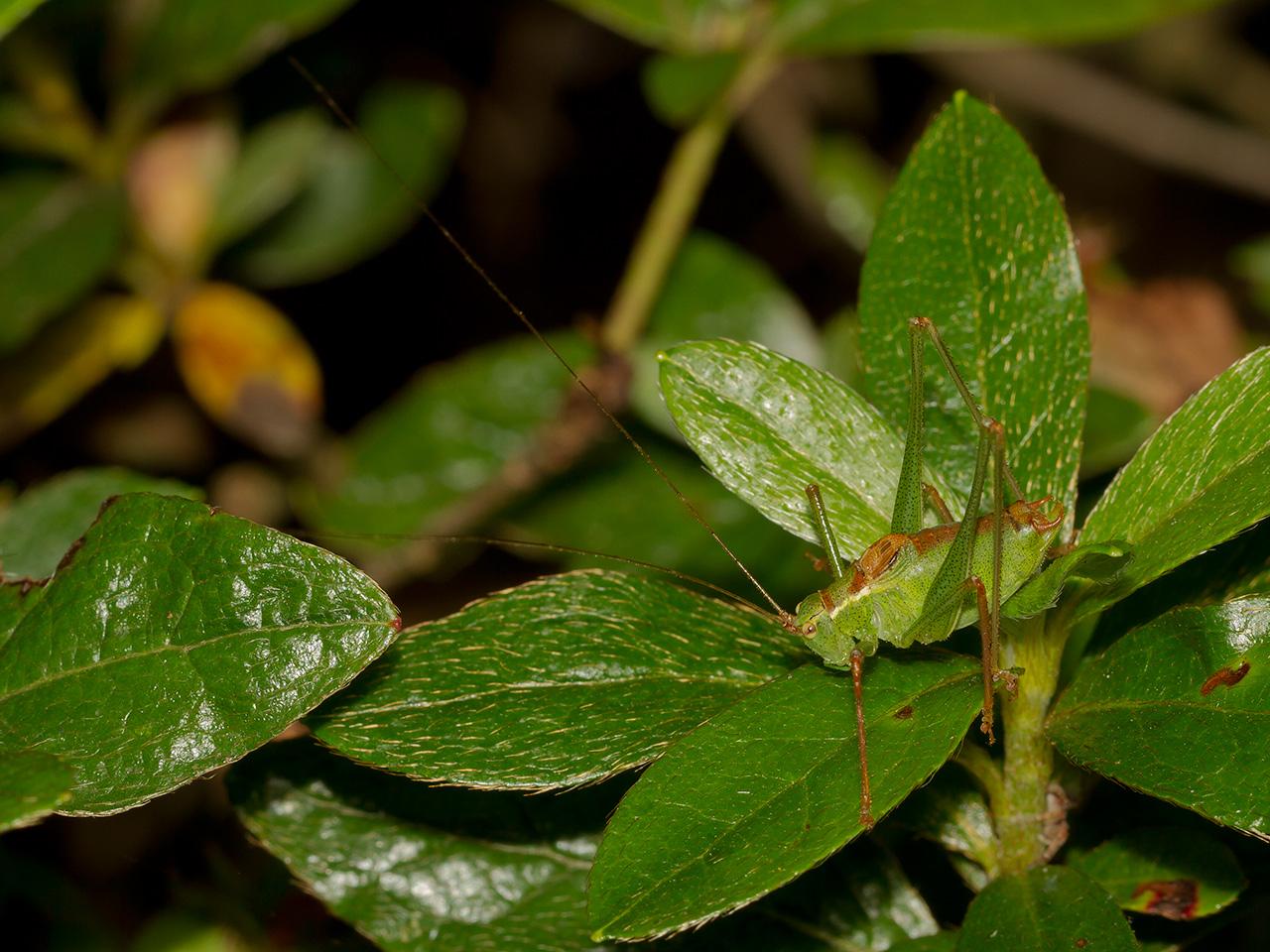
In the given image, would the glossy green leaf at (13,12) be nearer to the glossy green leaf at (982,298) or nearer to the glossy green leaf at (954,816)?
the glossy green leaf at (982,298)

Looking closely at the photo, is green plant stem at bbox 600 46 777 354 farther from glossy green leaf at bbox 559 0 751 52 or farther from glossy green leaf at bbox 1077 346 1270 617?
glossy green leaf at bbox 1077 346 1270 617

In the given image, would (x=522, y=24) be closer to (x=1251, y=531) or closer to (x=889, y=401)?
(x=889, y=401)

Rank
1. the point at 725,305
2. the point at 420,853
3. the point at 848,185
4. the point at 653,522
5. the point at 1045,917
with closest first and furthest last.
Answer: the point at 1045,917 < the point at 420,853 < the point at 653,522 < the point at 725,305 < the point at 848,185

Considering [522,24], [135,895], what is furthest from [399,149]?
[135,895]

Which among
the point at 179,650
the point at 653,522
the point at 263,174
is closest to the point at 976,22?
the point at 653,522

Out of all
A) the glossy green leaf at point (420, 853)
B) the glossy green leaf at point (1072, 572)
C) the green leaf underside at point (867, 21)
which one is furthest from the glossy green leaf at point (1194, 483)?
the green leaf underside at point (867, 21)

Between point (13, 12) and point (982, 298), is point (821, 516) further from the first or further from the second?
point (13, 12)
